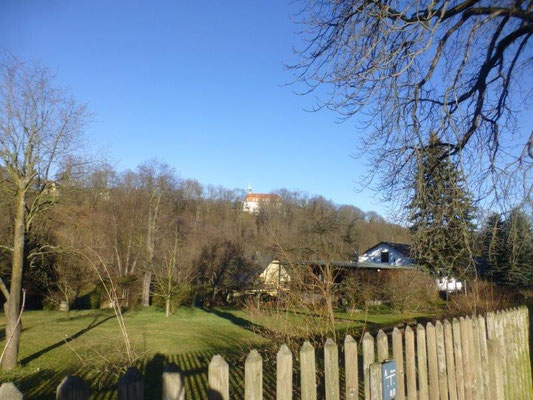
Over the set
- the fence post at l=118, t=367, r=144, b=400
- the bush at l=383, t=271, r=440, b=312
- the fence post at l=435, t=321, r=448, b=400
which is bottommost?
the bush at l=383, t=271, r=440, b=312

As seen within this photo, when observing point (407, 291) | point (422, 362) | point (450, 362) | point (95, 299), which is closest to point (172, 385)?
point (422, 362)

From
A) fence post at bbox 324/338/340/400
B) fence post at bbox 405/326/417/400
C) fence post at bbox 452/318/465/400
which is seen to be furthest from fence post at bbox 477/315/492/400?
fence post at bbox 324/338/340/400

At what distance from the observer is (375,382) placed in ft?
9.62

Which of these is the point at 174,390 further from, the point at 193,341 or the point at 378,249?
the point at 378,249

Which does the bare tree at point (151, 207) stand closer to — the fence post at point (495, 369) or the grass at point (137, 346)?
the grass at point (137, 346)

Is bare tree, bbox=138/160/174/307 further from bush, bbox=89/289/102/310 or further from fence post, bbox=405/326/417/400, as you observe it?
fence post, bbox=405/326/417/400

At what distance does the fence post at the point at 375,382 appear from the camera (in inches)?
115

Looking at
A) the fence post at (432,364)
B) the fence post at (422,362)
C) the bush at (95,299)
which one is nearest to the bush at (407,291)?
the bush at (95,299)

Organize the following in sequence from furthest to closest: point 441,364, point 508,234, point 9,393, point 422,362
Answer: point 508,234
point 441,364
point 422,362
point 9,393

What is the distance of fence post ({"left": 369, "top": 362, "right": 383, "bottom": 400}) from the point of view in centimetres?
292

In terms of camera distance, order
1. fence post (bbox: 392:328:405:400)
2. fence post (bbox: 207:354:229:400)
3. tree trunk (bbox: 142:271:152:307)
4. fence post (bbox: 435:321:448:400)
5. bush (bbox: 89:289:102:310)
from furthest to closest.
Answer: tree trunk (bbox: 142:271:152:307) → bush (bbox: 89:289:102:310) → fence post (bbox: 435:321:448:400) → fence post (bbox: 392:328:405:400) → fence post (bbox: 207:354:229:400)

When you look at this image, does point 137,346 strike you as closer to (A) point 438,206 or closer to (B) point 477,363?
(A) point 438,206

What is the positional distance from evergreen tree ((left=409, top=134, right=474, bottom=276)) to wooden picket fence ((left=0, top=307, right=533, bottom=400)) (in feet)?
3.63

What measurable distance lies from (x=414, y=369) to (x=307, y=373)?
1.27m
